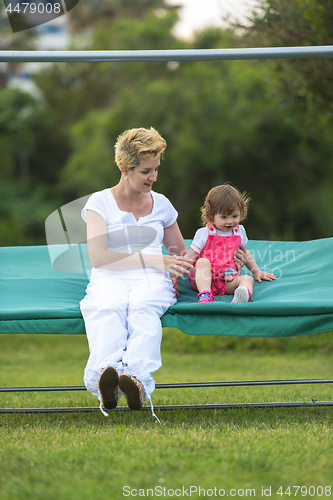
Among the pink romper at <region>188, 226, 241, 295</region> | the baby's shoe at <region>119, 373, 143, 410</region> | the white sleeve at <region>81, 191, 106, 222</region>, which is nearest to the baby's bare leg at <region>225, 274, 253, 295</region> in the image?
the pink romper at <region>188, 226, 241, 295</region>

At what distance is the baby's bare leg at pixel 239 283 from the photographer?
2.63 meters

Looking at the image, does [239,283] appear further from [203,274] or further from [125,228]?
[125,228]

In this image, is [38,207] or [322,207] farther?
[38,207]

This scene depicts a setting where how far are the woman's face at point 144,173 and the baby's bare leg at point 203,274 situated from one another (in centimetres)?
47

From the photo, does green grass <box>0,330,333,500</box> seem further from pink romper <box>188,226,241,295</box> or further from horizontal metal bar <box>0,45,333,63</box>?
horizontal metal bar <box>0,45,333,63</box>

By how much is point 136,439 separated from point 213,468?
1.39 feet

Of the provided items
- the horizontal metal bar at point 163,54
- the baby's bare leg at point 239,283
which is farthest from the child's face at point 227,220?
the horizontal metal bar at point 163,54

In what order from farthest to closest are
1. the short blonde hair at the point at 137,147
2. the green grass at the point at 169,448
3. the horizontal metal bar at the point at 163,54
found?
1. the horizontal metal bar at the point at 163,54
2. the short blonde hair at the point at 137,147
3. the green grass at the point at 169,448

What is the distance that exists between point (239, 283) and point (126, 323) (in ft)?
2.17

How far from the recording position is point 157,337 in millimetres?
2205

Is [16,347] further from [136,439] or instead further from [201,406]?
[136,439]

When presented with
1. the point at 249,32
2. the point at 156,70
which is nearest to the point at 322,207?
the point at 156,70

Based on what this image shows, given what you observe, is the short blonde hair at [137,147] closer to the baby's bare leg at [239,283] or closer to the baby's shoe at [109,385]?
the baby's bare leg at [239,283]

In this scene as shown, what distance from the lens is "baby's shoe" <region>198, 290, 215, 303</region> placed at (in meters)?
2.52
